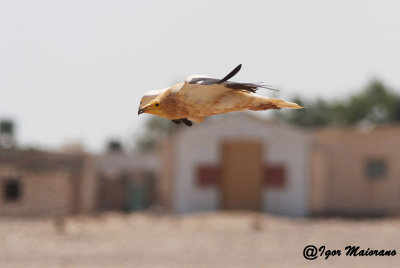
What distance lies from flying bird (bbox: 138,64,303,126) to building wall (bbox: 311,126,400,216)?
27.2m

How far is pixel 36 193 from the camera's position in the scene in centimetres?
2766

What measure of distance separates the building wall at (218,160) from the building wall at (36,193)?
5703 millimetres

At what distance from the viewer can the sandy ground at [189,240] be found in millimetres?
16891

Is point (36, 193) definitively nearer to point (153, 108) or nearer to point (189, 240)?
point (189, 240)

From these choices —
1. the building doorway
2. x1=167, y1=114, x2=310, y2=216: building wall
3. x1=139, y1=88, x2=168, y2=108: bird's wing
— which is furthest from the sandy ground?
x1=139, y1=88, x2=168, y2=108: bird's wing

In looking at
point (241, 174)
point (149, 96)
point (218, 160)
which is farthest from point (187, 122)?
point (241, 174)

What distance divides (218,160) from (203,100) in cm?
2619

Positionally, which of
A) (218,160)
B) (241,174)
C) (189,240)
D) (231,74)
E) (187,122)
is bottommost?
(189,240)

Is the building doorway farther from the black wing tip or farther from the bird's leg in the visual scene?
the black wing tip

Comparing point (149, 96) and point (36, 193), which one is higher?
point (149, 96)

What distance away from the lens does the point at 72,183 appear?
2877cm

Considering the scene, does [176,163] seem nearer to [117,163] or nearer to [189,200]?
[189,200]

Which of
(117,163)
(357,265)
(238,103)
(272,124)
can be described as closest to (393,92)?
(117,163)

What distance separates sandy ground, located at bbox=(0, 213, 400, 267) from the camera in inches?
665
